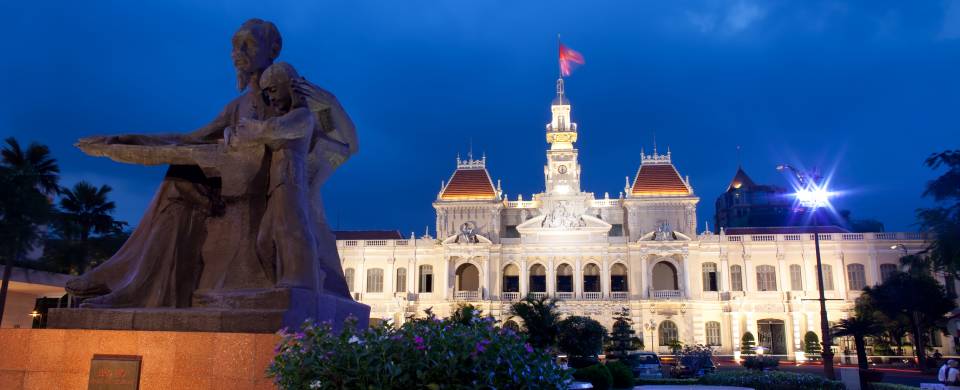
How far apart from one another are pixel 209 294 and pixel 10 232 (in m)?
19.6

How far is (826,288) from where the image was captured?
1582 inches

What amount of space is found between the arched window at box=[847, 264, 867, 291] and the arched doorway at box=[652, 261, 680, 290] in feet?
34.5

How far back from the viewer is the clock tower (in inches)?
1735

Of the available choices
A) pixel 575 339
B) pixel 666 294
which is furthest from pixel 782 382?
pixel 666 294

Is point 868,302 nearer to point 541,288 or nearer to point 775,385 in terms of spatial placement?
point 541,288

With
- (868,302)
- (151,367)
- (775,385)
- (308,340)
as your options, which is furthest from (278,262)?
(868,302)

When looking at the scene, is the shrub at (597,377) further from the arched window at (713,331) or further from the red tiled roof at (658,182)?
the red tiled roof at (658,182)

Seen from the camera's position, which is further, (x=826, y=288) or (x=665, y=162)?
(x=665, y=162)

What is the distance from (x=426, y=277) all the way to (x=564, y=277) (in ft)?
31.0

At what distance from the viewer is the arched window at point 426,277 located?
143ft

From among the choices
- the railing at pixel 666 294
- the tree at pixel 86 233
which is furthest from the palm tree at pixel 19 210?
the railing at pixel 666 294

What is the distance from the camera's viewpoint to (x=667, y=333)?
39.7 meters

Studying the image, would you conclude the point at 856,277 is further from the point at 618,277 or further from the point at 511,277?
the point at 511,277

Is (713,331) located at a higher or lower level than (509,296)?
lower
